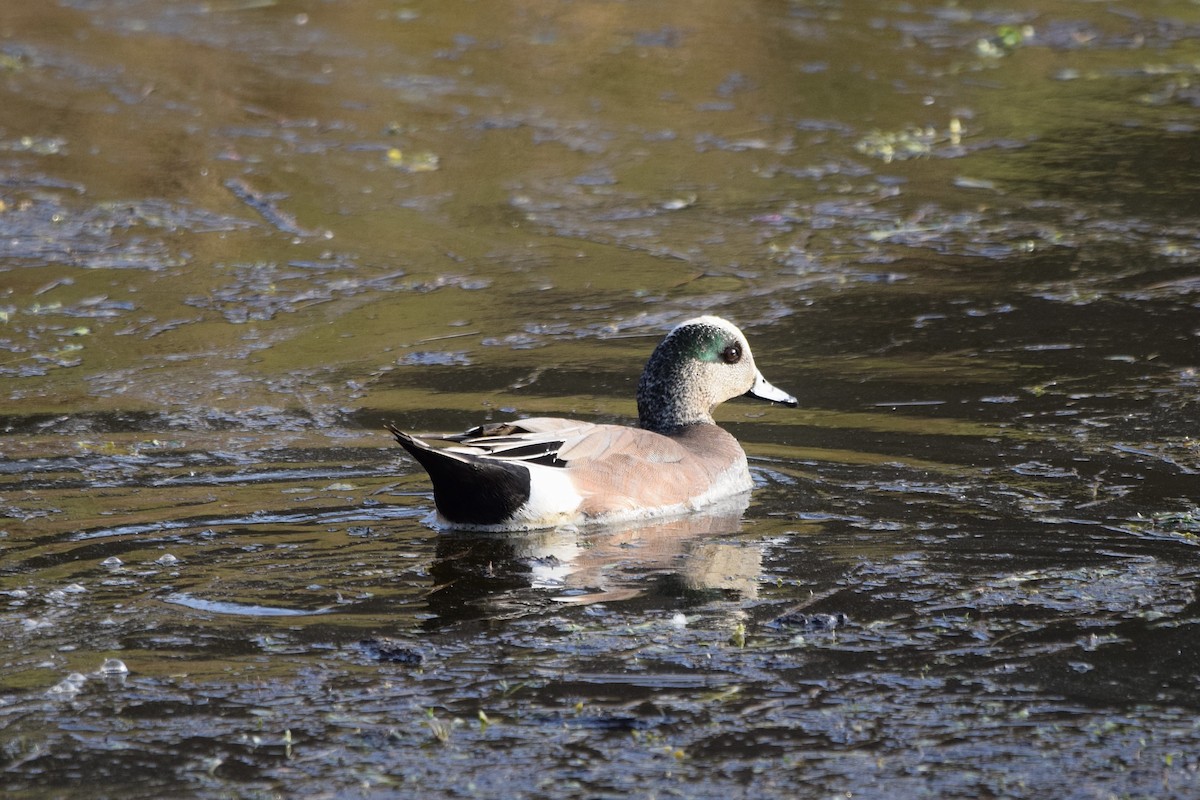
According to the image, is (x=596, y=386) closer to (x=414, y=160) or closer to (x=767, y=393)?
(x=767, y=393)

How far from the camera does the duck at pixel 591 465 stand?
249 inches

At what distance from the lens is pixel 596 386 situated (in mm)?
8188

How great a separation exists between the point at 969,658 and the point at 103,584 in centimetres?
279

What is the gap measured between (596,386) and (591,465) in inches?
64.6

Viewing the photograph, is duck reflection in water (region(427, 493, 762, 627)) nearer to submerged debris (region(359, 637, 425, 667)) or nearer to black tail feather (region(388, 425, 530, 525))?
black tail feather (region(388, 425, 530, 525))

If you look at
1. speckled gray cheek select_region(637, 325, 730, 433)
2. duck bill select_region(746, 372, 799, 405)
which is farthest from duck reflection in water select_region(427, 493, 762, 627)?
duck bill select_region(746, 372, 799, 405)

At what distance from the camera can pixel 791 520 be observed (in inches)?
252

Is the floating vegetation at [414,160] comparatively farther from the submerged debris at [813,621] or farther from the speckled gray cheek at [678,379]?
the submerged debris at [813,621]

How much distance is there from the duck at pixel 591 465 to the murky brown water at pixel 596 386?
169mm

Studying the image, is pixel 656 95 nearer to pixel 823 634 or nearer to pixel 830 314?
pixel 830 314

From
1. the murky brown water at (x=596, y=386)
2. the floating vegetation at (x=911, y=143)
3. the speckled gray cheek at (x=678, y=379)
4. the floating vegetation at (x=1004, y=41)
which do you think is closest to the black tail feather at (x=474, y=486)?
the murky brown water at (x=596, y=386)

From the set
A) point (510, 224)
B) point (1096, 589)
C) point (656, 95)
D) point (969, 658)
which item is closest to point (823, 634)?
point (969, 658)

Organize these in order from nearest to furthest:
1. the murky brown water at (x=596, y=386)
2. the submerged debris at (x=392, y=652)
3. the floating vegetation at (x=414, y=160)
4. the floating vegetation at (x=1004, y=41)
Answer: the murky brown water at (x=596, y=386) → the submerged debris at (x=392, y=652) → the floating vegetation at (x=414, y=160) → the floating vegetation at (x=1004, y=41)

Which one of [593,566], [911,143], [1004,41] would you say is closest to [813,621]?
[593,566]
